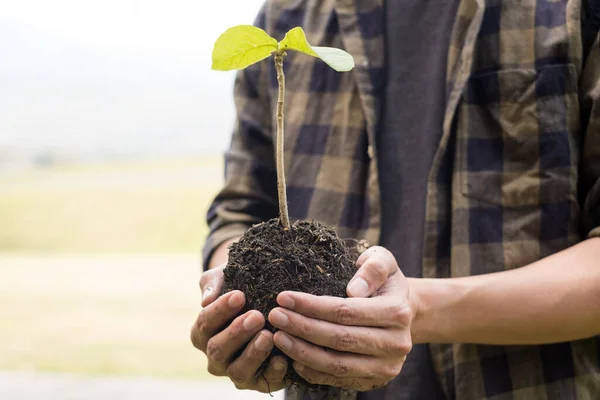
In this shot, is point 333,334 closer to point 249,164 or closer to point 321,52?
point 321,52

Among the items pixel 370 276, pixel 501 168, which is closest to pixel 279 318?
pixel 370 276

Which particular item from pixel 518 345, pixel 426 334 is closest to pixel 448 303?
pixel 426 334

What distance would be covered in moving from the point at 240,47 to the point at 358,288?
1.08 feet

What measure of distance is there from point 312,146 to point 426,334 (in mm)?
427

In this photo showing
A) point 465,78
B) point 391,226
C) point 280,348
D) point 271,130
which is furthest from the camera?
point 271,130

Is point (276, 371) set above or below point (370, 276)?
below

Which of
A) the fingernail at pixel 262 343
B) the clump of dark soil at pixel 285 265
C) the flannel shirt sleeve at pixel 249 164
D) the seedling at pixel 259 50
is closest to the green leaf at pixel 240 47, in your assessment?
the seedling at pixel 259 50

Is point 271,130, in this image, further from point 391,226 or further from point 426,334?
point 426,334

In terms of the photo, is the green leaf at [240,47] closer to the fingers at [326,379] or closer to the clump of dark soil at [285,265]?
the clump of dark soil at [285,265]

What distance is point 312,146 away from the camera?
3.83 feet

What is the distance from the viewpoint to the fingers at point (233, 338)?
0.74 m

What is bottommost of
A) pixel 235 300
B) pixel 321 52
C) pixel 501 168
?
pixel 235 300

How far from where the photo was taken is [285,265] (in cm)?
77

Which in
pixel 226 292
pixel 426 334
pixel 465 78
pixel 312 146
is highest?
pixel 465 78
